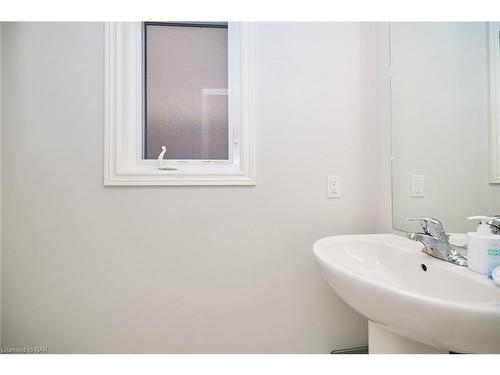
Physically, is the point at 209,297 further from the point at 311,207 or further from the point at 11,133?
the point at 11,133

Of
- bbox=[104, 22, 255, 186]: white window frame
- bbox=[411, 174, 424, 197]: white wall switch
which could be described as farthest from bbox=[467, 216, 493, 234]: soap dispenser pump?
bbox=[104, 22, 255, 186]: white window frame

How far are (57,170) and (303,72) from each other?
3.93 feet

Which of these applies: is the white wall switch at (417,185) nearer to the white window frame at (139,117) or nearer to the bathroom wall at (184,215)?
the bathroom wall at (184,215)

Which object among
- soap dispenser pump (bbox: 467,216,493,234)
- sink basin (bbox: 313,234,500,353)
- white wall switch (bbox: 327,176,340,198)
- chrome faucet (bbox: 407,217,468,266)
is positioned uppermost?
white wall switch (bbox: 327,176,340,198)

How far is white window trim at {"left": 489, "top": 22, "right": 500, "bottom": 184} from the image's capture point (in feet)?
2.12

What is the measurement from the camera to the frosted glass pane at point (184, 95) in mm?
1150

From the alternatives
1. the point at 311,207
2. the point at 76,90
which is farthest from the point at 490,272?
the point at 76,90

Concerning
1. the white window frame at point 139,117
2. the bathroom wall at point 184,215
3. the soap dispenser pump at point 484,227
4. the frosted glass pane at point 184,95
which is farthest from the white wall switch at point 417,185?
the frosted glass pane at point 184,95

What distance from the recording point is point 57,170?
1000 mm

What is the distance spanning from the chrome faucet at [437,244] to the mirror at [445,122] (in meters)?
0.09

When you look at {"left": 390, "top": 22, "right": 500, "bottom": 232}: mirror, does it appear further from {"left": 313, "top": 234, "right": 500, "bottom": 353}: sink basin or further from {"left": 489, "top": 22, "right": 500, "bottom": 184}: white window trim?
{"left": 313, "top": 234, "right": 500, "bottom": 353}: sink basin

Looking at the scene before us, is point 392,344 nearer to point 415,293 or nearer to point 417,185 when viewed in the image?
point 415,293

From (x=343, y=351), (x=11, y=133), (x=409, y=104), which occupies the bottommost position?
(x=343, y=351)

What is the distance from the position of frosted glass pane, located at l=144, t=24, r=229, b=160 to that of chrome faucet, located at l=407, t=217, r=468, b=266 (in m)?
0.87
